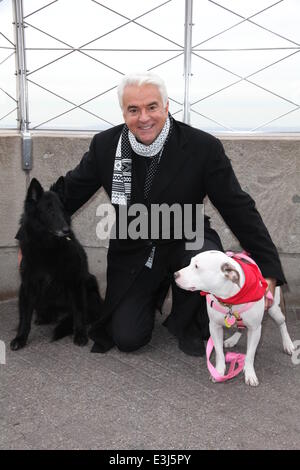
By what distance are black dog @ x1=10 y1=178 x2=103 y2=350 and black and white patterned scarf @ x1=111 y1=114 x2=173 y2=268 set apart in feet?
1.30

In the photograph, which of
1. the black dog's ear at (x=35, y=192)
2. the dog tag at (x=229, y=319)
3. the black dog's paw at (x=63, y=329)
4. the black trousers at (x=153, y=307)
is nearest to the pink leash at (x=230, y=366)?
the dog tag at (x=229, y=319)

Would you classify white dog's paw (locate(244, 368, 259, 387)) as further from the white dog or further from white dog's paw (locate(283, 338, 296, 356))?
white dog's paw (locate(283, 338, 296, 356))

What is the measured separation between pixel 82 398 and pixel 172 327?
2.90ft

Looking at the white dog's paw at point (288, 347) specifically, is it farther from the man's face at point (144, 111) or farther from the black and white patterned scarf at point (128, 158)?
the man's face at point (144, 111)

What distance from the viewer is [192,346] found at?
3.29m

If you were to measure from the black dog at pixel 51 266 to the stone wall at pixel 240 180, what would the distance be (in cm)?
73

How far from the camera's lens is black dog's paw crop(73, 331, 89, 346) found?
3416mm

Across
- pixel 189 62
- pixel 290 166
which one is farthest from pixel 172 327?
pixel 189 62

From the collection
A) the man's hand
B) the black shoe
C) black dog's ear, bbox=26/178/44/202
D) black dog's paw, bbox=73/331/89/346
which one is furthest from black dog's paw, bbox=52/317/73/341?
the man's hand

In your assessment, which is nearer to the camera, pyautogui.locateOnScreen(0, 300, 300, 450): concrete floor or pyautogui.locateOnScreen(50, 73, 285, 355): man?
pyautogui.locateOnScreen(0, 300, 300, 450): concrete floor

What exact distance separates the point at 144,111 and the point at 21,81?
1815 mm

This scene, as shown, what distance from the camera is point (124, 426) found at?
245 cm

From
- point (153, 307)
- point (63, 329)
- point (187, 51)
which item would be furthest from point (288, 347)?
point (187, 51)
